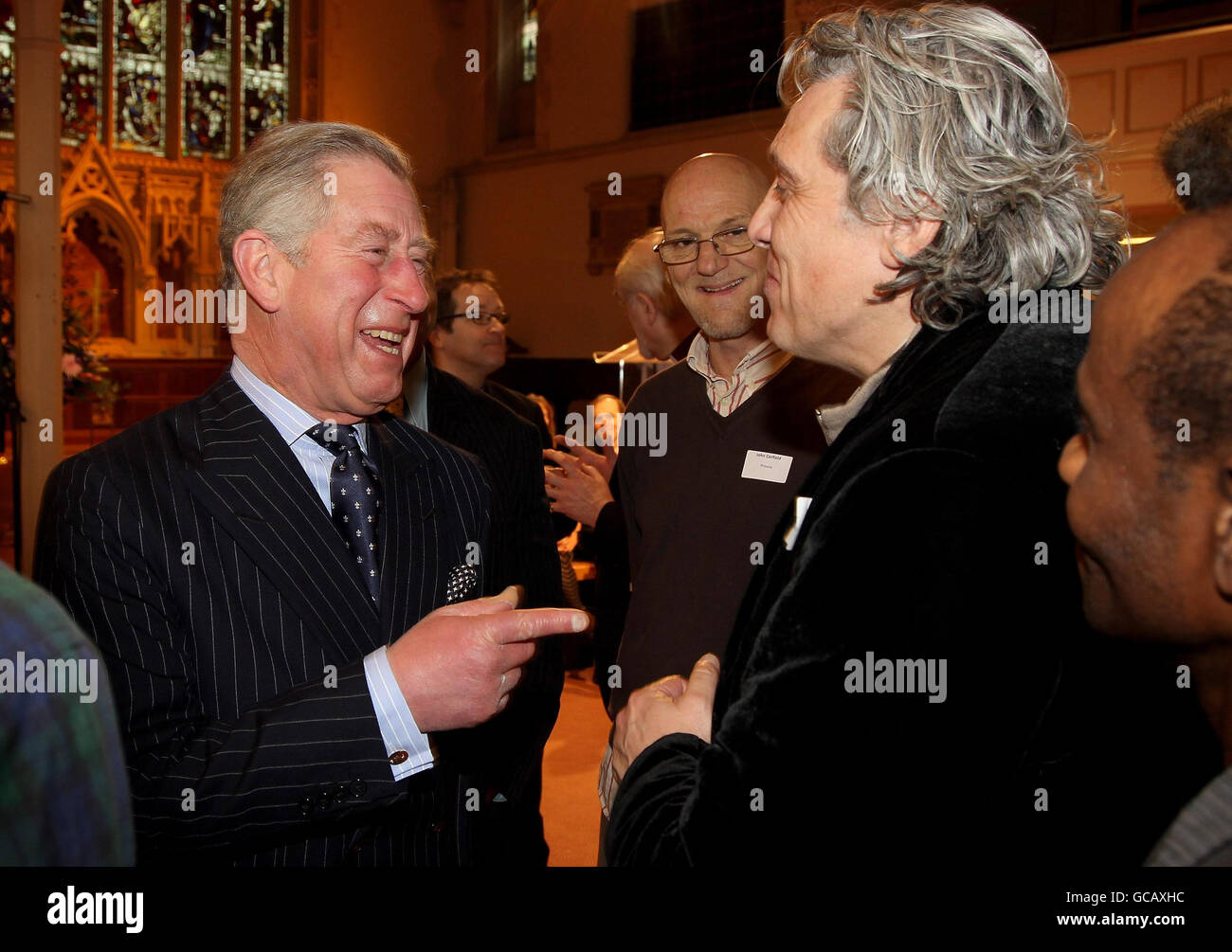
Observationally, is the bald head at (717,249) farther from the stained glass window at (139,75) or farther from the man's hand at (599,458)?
the stained glass window at (139,75)

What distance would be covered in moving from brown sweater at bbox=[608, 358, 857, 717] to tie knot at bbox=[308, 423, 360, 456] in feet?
2.87

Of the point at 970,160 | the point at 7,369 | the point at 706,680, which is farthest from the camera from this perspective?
the point at 7,369

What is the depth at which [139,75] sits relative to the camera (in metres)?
15.0

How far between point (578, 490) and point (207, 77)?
15.2 m

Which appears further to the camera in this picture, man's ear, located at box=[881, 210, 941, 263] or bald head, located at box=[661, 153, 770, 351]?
bald head, located at box=[661, 153, 770, 351]

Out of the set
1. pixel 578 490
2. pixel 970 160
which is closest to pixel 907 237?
pixel 970 160

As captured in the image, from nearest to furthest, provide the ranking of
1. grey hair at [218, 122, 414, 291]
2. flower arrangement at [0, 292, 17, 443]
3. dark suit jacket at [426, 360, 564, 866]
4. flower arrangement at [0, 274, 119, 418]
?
grey hair at [218, 122, 414, 291], dark suit jacket at [426, 360, 564, 866], flower arrangement at [0, 292, 17, 443], flower arrangement at [0, 274, 119, 418]

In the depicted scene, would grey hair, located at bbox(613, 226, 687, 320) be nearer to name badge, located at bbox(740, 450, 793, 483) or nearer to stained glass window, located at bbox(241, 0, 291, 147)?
name badge, located at bbox(740, 450, 793, 483)

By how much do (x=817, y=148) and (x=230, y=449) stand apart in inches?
39.5

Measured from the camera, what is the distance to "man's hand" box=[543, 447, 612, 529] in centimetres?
294

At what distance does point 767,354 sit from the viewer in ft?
7.95

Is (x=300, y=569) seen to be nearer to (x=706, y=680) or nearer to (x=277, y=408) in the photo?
(x=277, y=408)

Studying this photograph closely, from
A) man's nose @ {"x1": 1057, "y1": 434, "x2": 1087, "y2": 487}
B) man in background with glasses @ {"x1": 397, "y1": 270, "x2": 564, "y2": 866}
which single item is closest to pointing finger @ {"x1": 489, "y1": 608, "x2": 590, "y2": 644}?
man in background with glasses @ {"x1": 397, "y1": 270, "x2": 564, "y2": 866}

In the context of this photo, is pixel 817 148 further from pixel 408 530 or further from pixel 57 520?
pixel 57 520
